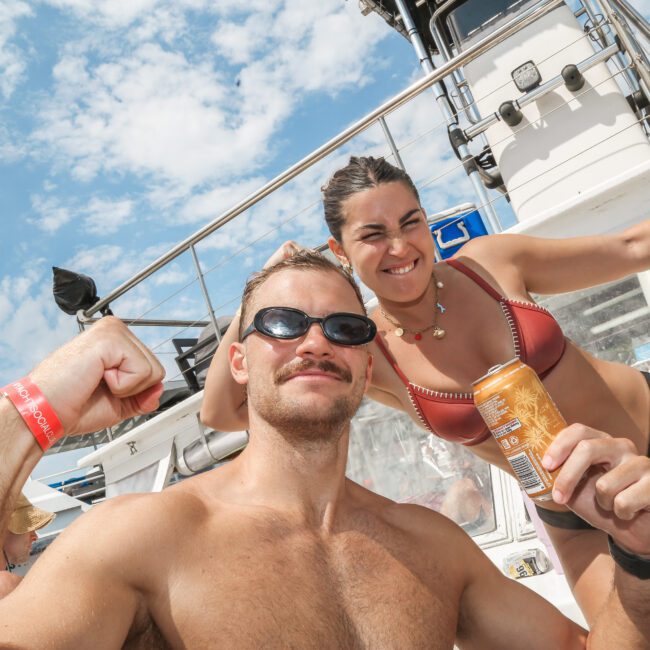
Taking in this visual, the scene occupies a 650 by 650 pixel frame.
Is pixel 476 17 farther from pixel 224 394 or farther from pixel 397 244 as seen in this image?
pixel 224 394

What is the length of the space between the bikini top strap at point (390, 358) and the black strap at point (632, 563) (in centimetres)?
72

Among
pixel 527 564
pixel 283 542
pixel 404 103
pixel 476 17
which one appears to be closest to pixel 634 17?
pixel 404 103

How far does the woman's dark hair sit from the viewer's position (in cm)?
166

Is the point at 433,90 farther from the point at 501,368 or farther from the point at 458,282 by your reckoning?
the point at 501,368

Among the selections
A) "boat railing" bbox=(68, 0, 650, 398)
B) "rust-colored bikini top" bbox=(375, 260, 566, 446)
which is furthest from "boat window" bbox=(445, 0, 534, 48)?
"rust-colored bikini top" bbox=(375, 260, 566, 446)

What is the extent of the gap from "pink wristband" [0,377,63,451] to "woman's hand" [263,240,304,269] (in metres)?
0.88

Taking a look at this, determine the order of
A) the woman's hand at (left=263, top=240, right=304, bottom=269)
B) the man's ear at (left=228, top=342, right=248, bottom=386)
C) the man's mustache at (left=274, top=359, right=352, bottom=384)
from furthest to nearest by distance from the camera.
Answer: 1. the woman's hand at (left=263, top=240, right=304, bottom=269)
2. the man's ear at (left=228, top=342, right=248, bottom=386)
3. the man's mustache at (left=274, top=359, right=352, bottom=384)

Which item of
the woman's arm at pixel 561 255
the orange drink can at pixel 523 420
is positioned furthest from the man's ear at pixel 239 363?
the woman's arm at pixel 561 255

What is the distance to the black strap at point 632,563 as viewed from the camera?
935 millimetres

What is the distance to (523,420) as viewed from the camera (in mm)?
1033

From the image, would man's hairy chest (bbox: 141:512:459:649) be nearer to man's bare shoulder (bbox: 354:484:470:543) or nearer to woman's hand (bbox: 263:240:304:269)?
man's bare shoulder (bbox: 354:484:470:543)

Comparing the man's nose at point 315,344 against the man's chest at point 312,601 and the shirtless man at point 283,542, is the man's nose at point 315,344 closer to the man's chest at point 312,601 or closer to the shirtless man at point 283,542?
the shirtless man at point 283,542

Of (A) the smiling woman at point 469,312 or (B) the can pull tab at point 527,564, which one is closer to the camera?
(A) the smiling woman at point 469,312

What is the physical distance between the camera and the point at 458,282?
65.9 inches
